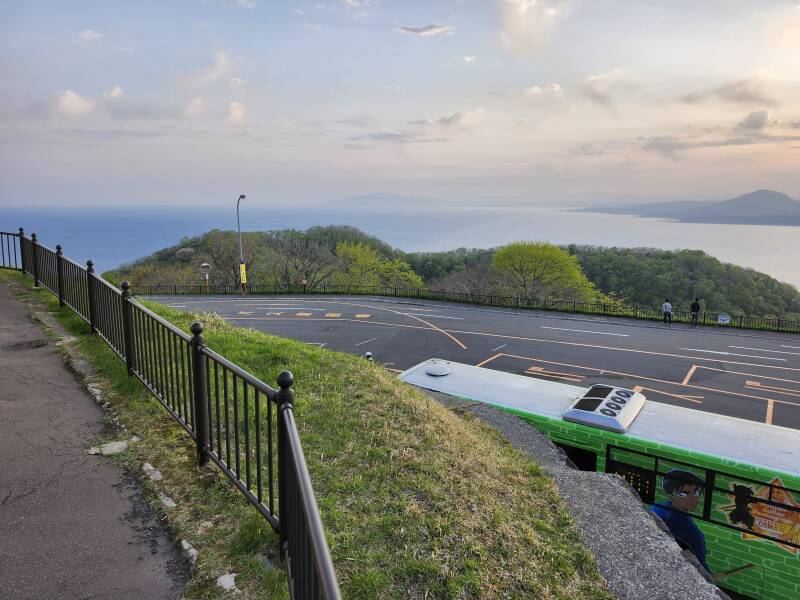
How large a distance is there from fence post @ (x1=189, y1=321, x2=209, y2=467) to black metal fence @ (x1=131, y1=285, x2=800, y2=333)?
29020mm

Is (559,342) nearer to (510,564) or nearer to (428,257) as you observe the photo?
(510,564)

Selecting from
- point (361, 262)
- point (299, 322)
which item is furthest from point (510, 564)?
point (361, 262)

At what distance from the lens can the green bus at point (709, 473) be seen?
7238 millimetres

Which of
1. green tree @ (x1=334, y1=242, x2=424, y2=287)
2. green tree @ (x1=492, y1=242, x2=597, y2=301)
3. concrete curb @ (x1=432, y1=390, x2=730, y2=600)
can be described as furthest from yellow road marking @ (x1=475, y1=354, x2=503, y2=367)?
green tree @ (x1=334, y1=242, x2=424, y2=287)

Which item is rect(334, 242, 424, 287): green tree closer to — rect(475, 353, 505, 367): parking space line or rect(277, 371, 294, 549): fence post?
rect(475, 353, 505, 367): parking space line

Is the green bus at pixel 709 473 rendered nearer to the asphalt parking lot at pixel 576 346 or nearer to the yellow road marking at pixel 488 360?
the asphalt parking lot at pixel 576 346

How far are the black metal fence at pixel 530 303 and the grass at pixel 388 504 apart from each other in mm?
24817

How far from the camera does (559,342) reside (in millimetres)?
23031

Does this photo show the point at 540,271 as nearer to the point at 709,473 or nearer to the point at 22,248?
the point at 709,473

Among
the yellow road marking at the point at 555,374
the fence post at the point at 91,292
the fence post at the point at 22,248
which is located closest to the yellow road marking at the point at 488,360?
the yellow road marking at the point at 555,374

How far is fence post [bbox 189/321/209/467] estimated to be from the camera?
447 cm

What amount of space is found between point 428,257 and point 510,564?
264 ft

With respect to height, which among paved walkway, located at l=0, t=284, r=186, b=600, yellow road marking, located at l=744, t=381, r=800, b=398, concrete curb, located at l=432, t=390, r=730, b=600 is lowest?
yellow road marking, located at l=744, t=381, r=800, b=398

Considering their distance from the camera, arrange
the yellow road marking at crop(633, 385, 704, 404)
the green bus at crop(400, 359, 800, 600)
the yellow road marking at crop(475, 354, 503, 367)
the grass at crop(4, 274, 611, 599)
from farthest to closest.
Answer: the yellow road marking at crop(475, 354, 503, 367) → the yellow road marking at crop(633, 385, 704, 404) → the green bus at crop(400, 359, 800, 600) → the grass at crop(4, 274, 611, 599)
